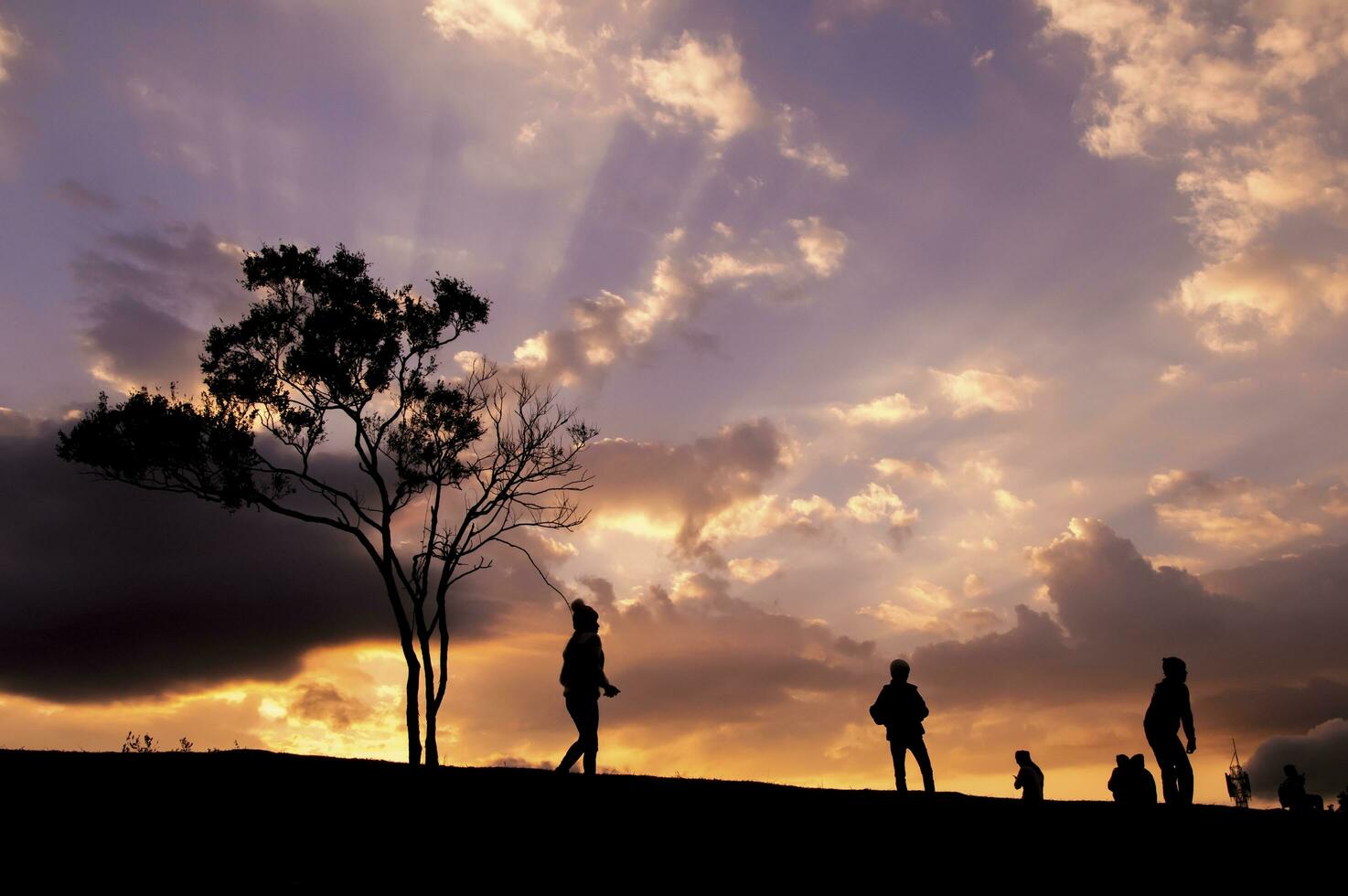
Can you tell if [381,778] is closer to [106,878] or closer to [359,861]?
[359,861]

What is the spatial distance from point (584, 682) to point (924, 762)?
6.19 meters

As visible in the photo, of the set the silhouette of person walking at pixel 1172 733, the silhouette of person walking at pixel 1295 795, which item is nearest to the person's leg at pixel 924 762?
the silhouette of person walking at pixel 1172 733

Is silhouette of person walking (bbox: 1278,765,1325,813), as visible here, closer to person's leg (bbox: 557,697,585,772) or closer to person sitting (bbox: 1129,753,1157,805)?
person sitting (bbox: 1129,753,1157,805)

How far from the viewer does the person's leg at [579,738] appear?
567 inches

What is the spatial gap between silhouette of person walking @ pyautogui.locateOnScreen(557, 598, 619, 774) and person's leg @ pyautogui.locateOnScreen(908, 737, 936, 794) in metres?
5.51

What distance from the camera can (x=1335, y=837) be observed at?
46.4 feet

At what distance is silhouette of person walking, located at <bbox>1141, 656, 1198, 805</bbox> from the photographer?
15633 mm

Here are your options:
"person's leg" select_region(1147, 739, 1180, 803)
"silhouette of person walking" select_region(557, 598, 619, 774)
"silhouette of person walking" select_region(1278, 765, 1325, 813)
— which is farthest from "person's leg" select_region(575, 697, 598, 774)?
"silhouette of person walking" select_region(1278, 765, 1325, 813)

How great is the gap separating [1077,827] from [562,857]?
7.52 metres

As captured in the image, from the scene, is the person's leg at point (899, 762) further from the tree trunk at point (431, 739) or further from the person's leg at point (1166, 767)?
the tree trunk at point (431, 739)

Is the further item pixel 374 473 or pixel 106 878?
pixel 374 473

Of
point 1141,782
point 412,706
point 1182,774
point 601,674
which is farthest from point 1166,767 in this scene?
point 412,706

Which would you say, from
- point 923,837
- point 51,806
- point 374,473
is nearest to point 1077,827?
point 923,837

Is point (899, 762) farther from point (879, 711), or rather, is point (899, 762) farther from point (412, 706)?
point (412, 706)
